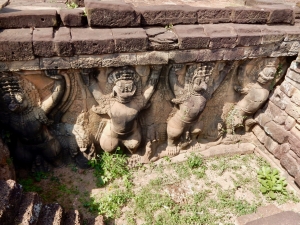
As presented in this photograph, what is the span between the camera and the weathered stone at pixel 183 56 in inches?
156

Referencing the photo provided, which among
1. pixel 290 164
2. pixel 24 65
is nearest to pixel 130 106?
pixel 24 65

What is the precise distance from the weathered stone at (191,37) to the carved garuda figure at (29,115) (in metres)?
1.81

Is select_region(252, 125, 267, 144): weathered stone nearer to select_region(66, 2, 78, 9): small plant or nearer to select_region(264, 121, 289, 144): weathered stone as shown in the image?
select_region(264, 121, 289, 144): weathered stone

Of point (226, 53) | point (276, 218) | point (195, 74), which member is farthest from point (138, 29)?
point (276, 218)

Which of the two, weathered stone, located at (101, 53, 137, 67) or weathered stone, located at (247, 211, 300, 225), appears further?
weathered stone, located at (101, 53, 137, 67)

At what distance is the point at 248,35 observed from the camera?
13.6 ft

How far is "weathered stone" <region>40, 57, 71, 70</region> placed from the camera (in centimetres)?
359

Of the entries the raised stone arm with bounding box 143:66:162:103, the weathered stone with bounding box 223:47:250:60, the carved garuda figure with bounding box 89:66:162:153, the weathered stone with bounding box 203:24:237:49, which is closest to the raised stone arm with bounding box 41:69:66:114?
the carved garuda figure with bounding box 89:66:162:153

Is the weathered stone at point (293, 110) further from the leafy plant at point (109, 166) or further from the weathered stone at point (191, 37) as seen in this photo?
the leafy plant at point (109, 166)

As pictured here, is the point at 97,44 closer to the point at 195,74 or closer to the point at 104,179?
the point at 195,74

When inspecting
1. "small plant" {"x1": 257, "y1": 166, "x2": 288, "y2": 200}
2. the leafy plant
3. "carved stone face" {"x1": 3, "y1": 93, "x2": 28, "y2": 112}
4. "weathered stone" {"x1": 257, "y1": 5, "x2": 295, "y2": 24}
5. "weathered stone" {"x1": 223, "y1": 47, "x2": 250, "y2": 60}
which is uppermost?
"weathered stone" {"x1": 257, "y1": 5, "x2": 295, "y2": 24}

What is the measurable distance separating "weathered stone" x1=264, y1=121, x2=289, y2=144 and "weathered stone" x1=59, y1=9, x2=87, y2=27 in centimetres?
370

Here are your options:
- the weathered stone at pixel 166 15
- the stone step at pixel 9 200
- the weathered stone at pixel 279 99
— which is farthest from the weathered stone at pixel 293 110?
the stone step at pixel 9 200

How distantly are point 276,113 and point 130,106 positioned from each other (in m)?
2.67
